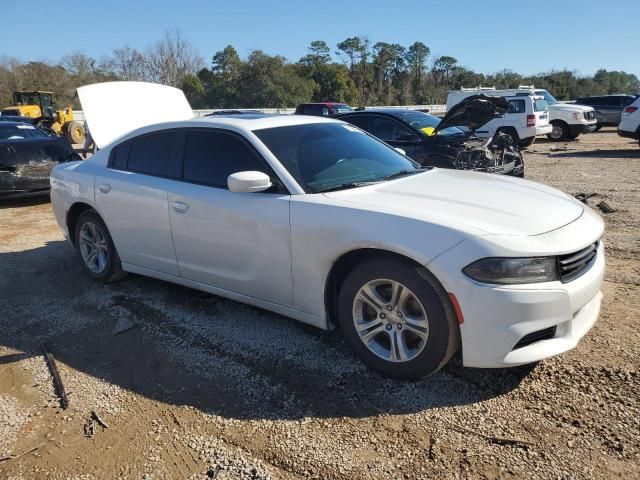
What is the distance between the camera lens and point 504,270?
2.59 meters

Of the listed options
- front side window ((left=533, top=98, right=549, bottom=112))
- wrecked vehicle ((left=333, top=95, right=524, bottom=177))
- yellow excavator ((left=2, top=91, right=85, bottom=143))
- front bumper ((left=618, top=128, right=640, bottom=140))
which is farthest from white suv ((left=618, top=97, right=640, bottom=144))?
yellow excavator ((left=2, top=91, right=85, bottom=143))

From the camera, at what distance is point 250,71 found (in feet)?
161

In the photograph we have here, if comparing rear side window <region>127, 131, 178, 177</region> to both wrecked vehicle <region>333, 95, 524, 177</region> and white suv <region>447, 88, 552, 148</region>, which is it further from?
white suv <region>447, 88, 552, 148</region>

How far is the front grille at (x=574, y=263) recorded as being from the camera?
2.72 m

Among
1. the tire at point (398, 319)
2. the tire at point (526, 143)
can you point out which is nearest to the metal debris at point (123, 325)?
the tire at point (398, 319)

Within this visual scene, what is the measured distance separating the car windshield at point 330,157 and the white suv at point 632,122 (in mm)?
12637

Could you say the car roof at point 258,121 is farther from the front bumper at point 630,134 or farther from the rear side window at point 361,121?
the front bumper at point 630,134

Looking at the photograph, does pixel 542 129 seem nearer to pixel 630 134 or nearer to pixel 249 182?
pixel 630 134

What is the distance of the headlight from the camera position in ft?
8.50

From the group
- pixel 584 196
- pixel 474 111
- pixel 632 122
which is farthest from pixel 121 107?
pixel 632 122

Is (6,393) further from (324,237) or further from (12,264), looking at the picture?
(12,264)

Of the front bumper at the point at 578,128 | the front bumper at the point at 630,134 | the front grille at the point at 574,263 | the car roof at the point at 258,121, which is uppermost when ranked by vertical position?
the car roof at the point at 258,121

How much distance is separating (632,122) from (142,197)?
1434 cm

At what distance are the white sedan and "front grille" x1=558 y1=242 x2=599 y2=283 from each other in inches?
0.5
